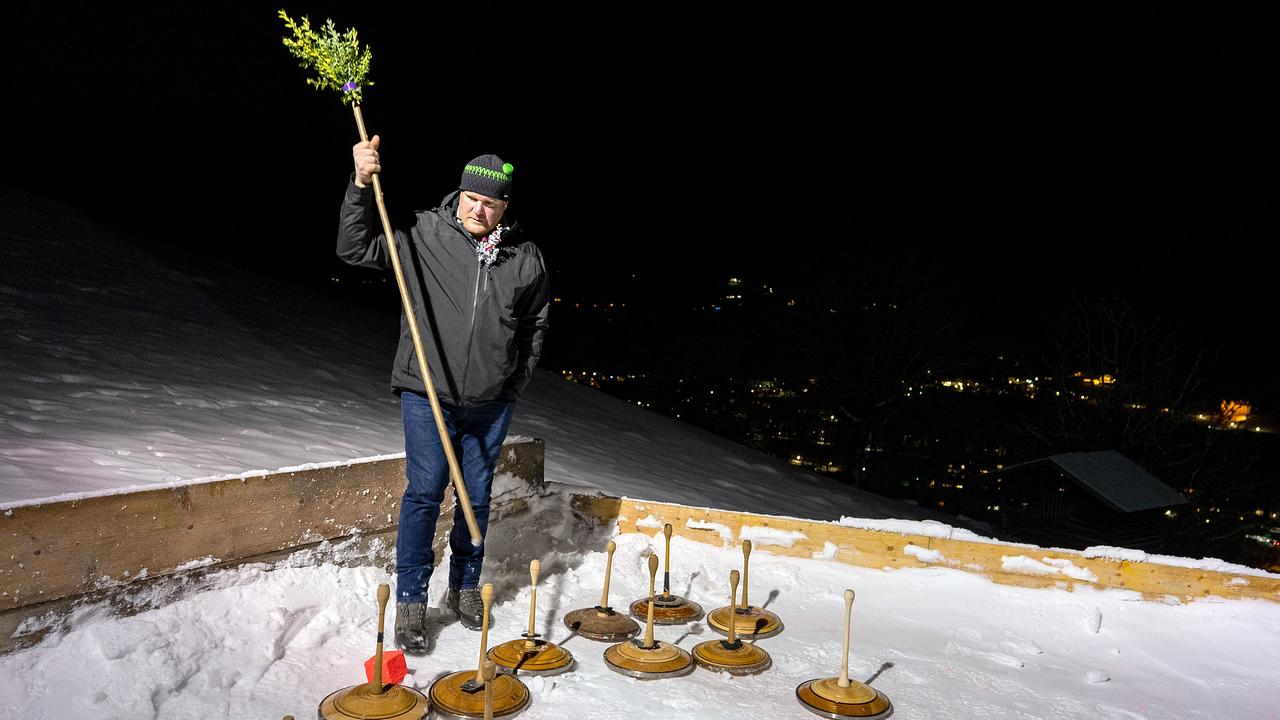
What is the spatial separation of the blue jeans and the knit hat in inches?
32.0

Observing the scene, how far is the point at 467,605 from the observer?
3.22 meters

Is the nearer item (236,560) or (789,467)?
(236,560)

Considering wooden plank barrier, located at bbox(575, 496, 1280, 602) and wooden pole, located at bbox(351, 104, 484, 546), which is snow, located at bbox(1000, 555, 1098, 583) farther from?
wooden pole, located at bbox(351, 104, 484, 546)

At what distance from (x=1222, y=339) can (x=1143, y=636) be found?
24657 millimetres

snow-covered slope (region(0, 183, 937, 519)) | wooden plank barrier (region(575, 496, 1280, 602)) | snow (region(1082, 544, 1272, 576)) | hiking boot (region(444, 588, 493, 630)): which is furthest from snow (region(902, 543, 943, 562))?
snow-covered slope (region(0, 183, 937, 519))

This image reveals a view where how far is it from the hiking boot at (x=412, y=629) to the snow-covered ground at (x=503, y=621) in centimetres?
8

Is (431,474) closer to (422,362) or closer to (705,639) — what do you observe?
(422,362)

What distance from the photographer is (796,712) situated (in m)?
2.67

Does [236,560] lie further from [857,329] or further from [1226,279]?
[1226,279]

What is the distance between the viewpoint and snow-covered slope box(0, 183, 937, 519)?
3.75 meters

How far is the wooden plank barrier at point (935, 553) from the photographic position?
144 inches

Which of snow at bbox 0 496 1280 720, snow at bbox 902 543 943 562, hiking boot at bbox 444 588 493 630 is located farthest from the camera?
snow at bbox 902 543 943 562

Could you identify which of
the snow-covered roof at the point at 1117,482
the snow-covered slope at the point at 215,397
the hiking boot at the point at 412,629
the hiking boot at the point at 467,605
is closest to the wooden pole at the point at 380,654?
the hiking boot at the point at 412,629

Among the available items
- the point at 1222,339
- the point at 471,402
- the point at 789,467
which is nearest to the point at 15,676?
the point at 471,402
